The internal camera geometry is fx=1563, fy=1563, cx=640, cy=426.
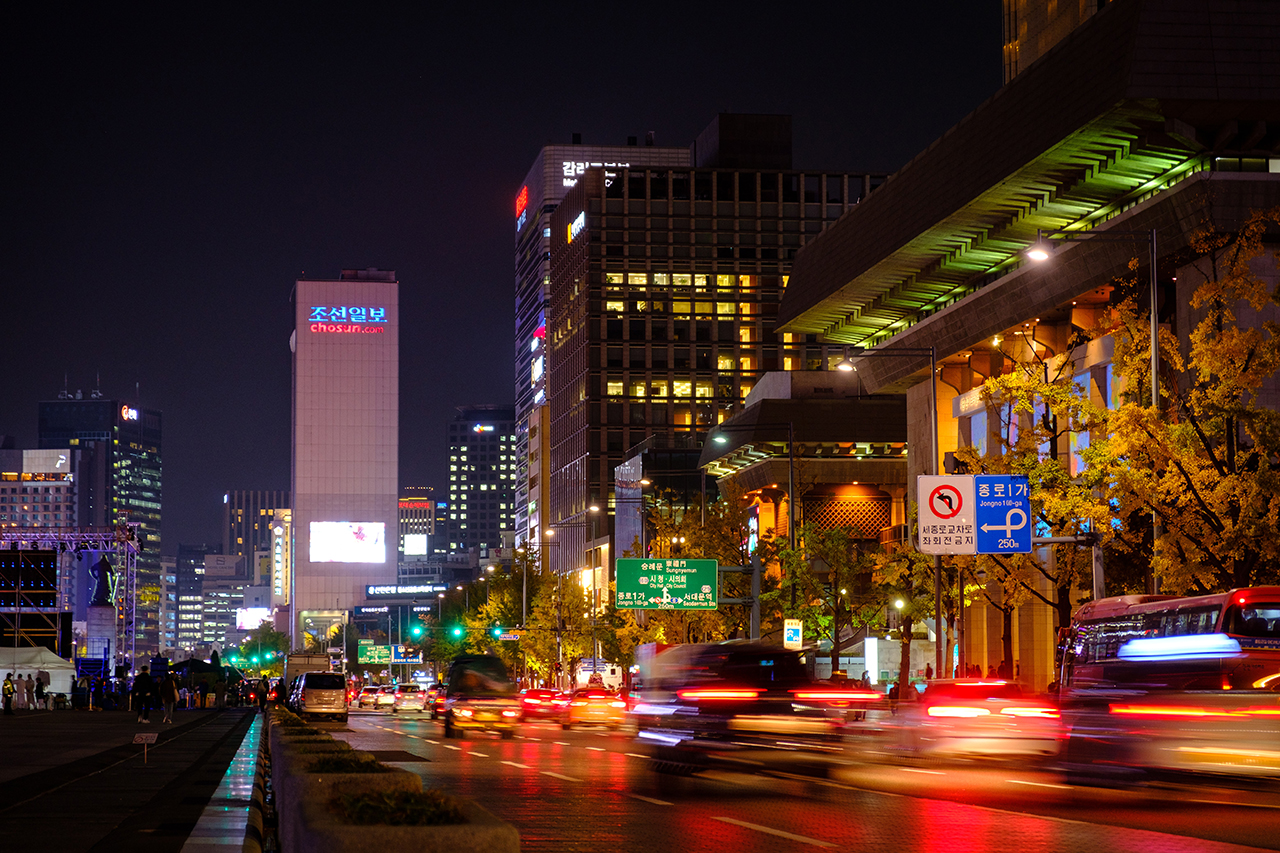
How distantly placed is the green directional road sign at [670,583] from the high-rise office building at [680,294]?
86.0 m

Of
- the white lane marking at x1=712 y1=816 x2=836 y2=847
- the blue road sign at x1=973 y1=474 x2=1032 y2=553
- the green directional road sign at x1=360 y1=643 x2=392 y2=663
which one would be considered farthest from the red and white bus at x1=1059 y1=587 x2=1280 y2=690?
the green directional road sign at x1=360 y1=643 x2=392 y2=663

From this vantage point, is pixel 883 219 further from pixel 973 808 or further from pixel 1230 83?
pixel 973 808

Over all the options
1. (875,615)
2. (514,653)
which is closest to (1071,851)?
(875,615)

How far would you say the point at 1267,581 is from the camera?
114ft

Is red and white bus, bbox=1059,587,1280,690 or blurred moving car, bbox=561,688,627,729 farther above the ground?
red and white bus, bbox=1059,587,1280,690

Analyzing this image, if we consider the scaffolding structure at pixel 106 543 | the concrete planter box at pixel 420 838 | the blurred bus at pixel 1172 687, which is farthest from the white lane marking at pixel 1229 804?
the scaffolding structure at pixel 106 543

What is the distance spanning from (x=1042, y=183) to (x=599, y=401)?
94.5 m

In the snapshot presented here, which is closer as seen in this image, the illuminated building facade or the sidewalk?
the sidewalk

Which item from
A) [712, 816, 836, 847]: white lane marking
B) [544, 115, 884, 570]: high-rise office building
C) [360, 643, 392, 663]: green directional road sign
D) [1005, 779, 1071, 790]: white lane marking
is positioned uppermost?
[544, 115, 884, 570]: high-rise office building

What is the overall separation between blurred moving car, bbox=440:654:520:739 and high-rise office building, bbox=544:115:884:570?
9505 centimetres

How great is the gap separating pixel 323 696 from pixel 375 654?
3611 inches

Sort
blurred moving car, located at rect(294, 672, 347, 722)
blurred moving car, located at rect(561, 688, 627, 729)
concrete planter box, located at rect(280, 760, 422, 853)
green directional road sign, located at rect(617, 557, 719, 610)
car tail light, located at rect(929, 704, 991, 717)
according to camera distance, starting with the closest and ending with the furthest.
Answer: concrete planter box, located at rect(280, 760, 422, 853) < car tail light, located at rect(929, 704, 991, 717) < blurred moving car, located at rect(561, 688, 627, 729) < blurred moving car, located at rect(294, 672, 347, 722) < green directional road sign, located at rect(617, 557, 719, 610)

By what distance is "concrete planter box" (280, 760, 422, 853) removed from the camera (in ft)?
26.1

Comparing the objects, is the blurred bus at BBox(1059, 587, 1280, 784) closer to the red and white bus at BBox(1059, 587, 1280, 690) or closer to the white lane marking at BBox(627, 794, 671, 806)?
the red and white bus at BBox(1059, 587, 1280, 690)
